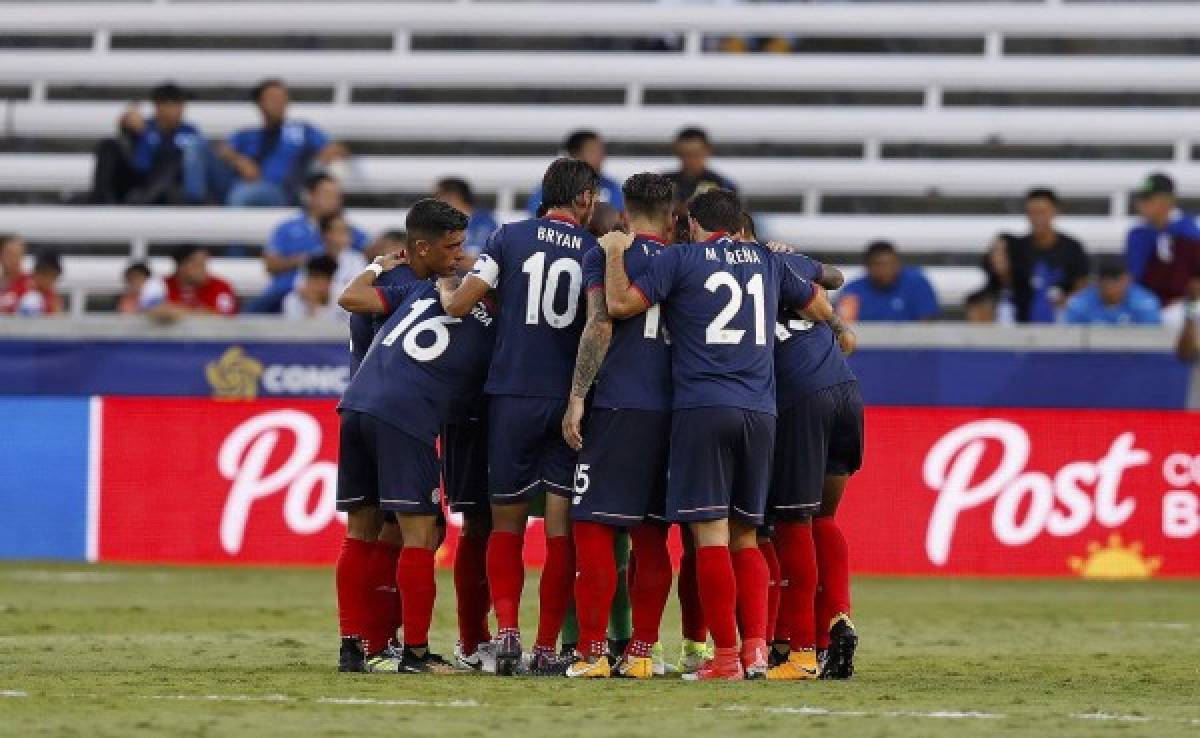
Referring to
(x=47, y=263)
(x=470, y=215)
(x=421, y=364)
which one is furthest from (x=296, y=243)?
(x=421, y=364)

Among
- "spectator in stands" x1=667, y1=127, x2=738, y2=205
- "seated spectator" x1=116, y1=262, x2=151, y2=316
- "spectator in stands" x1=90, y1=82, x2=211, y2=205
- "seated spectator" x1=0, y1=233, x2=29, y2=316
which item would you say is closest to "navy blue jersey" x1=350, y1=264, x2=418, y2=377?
"spectator in stands" x1=667, y1=127, x2=738, y2=205

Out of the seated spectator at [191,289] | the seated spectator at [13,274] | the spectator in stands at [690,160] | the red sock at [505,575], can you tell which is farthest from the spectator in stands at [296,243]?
the red sock at [505,575]

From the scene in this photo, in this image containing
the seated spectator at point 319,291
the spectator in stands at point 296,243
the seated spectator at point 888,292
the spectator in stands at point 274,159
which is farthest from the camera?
the spectator in stands at point 274,159

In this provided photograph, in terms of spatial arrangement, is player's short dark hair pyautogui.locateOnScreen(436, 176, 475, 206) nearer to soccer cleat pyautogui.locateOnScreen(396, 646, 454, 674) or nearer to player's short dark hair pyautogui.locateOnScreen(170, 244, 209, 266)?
player's short dark hair pyautogui.locateOnScreen(170, 244, 209, 266)

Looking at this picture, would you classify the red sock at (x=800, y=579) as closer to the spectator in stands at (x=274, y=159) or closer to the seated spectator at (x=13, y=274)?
the seated spectator at (x=13, y=274)

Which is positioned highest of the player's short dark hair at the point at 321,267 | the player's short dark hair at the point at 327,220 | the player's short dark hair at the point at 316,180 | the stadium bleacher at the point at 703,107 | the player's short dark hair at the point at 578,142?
the stadium bleacher at the point at 703,107

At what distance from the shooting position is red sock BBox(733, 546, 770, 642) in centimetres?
1048

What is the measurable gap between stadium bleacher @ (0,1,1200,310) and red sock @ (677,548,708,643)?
10069mm

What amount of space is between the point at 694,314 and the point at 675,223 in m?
0.97

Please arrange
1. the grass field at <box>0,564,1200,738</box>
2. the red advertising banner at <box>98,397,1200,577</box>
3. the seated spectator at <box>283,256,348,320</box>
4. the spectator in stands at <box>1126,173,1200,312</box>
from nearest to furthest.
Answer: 1. the grass field at <box>0,564,1200,738</box>
2. the red advertising banner at <box>98,397,1200,577</box>
3. the spectator in stands at <box>1126,173,1200,312</box>
4. the seated spectator at <box>283,256,348,320</box>

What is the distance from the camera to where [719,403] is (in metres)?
10.3

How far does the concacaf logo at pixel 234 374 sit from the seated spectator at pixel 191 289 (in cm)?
84

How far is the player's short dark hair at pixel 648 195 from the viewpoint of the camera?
416 inches

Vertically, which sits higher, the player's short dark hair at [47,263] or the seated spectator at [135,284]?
the player's short dark hair at [47,263]
